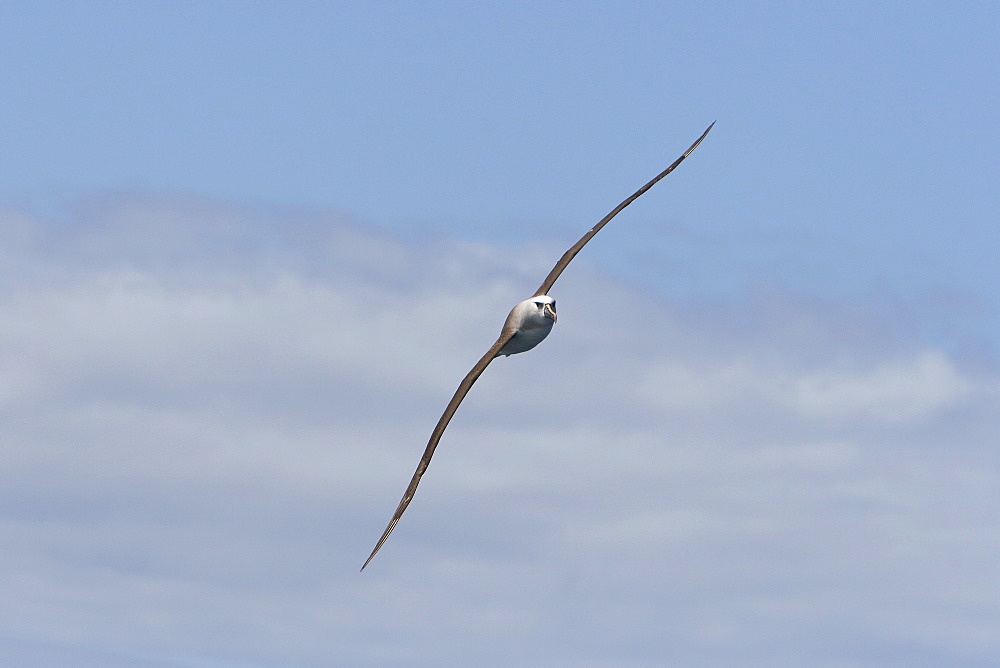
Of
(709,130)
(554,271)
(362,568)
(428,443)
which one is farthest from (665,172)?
(362,568)

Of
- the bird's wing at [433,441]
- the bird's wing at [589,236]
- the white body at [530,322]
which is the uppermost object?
the bird's wing at [589,236]

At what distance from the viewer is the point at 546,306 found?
3688 cm

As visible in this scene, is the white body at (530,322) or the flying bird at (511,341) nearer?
the flying bird at (511,341)

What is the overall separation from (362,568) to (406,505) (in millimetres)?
5292

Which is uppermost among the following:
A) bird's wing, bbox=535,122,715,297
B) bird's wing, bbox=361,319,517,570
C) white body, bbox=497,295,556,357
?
bird's wing, bbox=535,122,715,297

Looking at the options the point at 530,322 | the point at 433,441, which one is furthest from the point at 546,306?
the point at 433,441

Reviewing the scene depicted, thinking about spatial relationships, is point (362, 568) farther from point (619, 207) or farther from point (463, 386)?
point (619, 207)

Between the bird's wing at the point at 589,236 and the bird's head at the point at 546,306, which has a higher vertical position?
the bird's wing at the point at 589,236

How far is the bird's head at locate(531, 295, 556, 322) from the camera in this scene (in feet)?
121

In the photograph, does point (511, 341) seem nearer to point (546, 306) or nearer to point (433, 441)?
point (546, 306)

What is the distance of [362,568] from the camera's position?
96.3ft

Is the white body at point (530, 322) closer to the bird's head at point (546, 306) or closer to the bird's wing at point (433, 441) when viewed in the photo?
the bird's head at point (546, 306)

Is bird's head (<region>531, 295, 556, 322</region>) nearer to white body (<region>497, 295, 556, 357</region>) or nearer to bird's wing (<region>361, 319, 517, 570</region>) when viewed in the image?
white body (<region>497, 295, 556, 357</region>)

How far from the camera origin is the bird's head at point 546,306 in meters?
36.8
